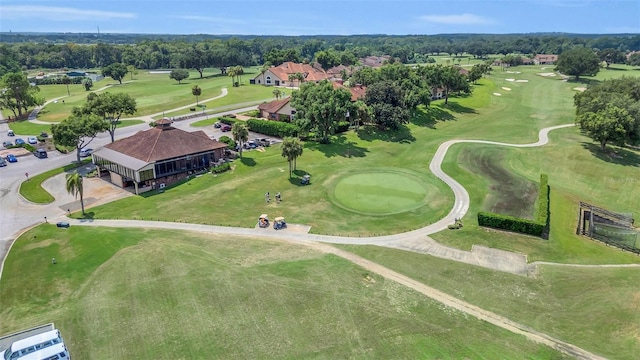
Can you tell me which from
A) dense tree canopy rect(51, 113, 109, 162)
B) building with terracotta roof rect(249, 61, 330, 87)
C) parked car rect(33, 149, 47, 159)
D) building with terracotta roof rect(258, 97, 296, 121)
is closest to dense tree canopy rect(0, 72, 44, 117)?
parked car rect(33, 149, 47, 159)

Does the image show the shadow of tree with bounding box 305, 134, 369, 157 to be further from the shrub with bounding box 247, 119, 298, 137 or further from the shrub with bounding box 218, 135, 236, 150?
the shrub with bounding box 218, 135, 236, 150

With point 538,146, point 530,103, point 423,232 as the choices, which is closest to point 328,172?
point 423,232

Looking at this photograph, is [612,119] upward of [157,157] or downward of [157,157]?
upward

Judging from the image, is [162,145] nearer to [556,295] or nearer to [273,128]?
[273,128]

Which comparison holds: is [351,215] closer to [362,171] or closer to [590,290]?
[362,171]

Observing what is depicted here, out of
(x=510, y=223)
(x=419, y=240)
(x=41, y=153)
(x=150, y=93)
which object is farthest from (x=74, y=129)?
(x=150, y=93)
